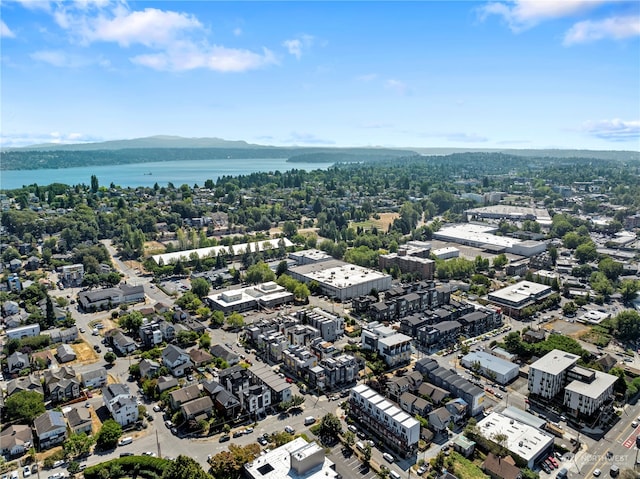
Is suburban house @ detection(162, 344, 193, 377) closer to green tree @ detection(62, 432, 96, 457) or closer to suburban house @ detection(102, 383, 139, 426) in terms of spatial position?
suburban house @ detection(102, 383, 139, 426)

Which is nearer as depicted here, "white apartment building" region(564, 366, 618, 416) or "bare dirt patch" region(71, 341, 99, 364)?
"white apartment building" region(564, 366, 618, 416)

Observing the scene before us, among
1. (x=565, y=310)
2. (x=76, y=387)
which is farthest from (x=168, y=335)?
(x=565, y=310)

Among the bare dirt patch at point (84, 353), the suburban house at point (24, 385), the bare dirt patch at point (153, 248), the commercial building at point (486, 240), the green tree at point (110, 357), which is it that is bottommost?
the bare dirt patch at point (84, 353)

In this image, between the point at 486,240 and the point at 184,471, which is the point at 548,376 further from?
the point at 486,240

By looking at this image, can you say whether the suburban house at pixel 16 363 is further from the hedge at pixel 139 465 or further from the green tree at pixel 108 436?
the hedge at pixel 139 465

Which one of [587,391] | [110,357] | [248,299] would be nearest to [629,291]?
[587,391]

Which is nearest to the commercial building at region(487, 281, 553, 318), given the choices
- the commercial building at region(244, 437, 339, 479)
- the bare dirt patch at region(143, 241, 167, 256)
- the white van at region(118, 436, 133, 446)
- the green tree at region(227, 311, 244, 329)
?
the green tree at region(227, 311, 244, 329)

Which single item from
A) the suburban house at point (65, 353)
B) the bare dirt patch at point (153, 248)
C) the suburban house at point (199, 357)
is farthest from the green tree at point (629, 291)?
the bare dirt patch at point (153, 248)

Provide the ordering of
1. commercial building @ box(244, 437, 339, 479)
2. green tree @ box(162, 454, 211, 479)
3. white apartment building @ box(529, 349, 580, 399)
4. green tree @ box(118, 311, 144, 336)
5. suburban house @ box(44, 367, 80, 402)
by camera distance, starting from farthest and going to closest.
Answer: green tree @ box(118, 311, 144, 336)
white apartment building @ box(529, 349, 580, 399)
suburban house @ box(44, 367, 80, 402)
commercial building @ box(244, 437, 339, 479)
green tree @ box(162, 454, 211, 479)
